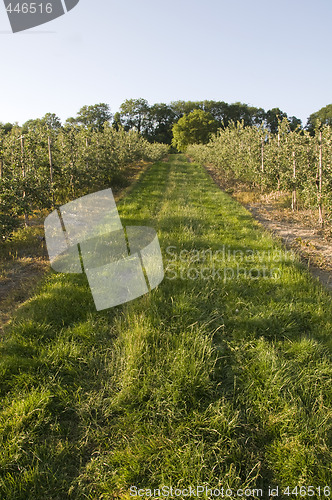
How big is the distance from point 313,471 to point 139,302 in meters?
2.45

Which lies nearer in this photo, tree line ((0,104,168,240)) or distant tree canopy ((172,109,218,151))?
tree line ((0,104,168,240))

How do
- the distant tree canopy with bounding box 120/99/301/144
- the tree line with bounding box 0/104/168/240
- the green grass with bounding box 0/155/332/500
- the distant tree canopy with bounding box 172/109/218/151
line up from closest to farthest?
the green grass with bounding box 0/155/332/500, the tree line with bounding box 0/104/168/240, the distant tree canopy with bounding box 172/109/218/151, the distant tree canopy with bounding box 120/99/301/144

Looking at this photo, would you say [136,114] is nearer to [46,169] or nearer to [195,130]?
[195,130]

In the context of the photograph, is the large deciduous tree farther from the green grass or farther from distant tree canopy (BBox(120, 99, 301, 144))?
the green grass

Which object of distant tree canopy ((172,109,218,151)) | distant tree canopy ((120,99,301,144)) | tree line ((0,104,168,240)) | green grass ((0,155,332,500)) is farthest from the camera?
distant tree canopy ((120,99,301,144))

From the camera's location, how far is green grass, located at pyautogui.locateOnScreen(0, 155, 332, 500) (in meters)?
1.96

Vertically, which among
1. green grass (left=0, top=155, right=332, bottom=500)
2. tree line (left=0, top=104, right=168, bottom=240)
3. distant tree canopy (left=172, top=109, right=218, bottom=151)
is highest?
distant tree canopy (left=172, top=109, right=218, bottom=151)

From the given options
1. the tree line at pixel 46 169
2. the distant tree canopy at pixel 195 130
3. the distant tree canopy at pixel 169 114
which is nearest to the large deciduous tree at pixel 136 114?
the distant tree canopy at pixel 169 114

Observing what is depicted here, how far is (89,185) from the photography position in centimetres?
1205

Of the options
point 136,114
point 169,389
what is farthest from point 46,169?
point 136,114

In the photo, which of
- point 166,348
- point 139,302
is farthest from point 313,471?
point 139,302

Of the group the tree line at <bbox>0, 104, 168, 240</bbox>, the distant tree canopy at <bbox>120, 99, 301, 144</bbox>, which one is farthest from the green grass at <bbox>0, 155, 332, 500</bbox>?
the distant tree canopy at <bbox>120, 99, 301, 144</bbox>

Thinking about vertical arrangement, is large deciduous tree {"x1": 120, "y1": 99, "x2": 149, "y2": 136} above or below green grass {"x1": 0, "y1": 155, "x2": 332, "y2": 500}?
above

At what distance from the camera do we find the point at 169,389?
8.27 feet
